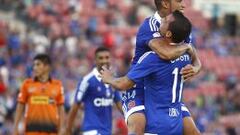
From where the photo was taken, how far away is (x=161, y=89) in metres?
8.34

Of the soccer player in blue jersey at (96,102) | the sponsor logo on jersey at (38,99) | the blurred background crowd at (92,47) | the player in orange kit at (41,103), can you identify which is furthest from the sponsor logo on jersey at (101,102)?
the blurred background crowd at (92,47)

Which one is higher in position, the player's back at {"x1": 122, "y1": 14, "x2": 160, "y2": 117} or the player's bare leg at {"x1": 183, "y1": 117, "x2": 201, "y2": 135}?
the player's back at {"x1": 122, "y1": 14, "x2": 160, "y2": 117}

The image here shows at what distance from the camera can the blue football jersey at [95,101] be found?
472 inches

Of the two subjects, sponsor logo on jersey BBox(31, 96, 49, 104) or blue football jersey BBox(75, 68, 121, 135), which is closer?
blue football jersey BBox(75, 68, 121, 135)

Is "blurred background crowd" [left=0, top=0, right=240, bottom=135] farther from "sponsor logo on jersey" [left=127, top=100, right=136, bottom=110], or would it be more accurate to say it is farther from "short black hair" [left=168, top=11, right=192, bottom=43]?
"short black hair" [left=168, top=11, right=192, bottom=43]

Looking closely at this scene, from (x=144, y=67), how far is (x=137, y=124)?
576 mm

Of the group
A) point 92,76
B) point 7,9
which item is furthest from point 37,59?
point 7,9

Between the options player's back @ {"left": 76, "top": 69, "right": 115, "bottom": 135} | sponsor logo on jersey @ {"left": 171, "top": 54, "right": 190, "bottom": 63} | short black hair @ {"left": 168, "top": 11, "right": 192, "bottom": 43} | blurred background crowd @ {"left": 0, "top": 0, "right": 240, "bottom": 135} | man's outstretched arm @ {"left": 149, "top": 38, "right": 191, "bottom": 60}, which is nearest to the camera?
short black hair @ {"left": 168, "top": 11, "right": 192, "bottom": 43}

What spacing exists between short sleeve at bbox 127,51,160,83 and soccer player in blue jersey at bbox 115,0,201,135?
73 millimetres

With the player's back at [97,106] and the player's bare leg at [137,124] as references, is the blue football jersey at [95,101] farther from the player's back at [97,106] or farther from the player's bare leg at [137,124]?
the player's bare leg at [137,124]

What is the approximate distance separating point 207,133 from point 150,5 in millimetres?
9394

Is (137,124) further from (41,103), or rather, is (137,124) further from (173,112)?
(41,103)

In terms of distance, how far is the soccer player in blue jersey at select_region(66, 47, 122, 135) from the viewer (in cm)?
1198

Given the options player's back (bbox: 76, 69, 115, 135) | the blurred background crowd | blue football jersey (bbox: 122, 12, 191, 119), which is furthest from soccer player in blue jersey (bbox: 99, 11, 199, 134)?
the blurred background crowd
